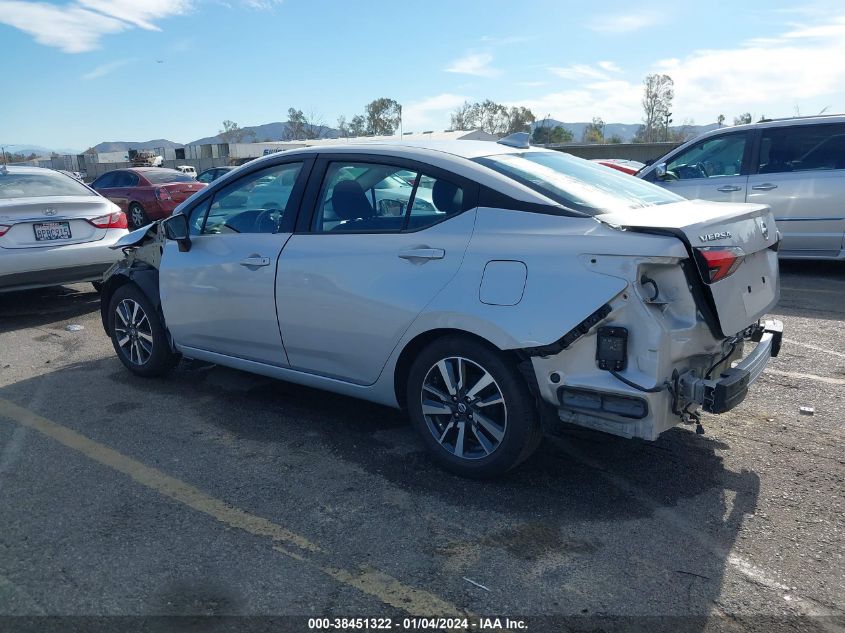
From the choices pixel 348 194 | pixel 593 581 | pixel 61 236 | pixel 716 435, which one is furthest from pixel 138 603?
pixel 61 236

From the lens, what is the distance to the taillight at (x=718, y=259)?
10.7ft

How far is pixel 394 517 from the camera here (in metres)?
3.49

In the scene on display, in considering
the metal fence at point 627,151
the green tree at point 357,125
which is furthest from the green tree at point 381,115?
the metal fence at point 627,151

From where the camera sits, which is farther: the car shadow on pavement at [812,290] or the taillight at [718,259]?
the car shadow on pavement at [812,290]

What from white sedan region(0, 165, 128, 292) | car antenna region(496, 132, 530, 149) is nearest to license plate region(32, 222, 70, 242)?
white sedan region(0, 165, 128, 292)

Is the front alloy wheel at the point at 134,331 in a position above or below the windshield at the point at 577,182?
below

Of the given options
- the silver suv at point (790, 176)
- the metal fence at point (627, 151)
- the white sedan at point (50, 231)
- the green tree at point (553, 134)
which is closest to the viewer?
the white sedan at point (50, 231)

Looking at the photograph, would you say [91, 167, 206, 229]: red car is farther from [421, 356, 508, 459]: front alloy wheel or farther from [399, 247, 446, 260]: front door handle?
[421, 356, 508, 459]: front alloy wheel

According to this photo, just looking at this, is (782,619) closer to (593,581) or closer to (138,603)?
(593,581)

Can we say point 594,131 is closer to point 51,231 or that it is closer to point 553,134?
point 553,134

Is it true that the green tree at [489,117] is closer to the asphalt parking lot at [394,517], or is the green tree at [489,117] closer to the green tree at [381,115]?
the green tree at [381,115]

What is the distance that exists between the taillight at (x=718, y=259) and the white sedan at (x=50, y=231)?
616 cm

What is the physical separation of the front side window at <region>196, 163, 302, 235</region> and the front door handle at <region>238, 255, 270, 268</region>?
0.62 ft

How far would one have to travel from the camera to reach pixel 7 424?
481 centimetres
